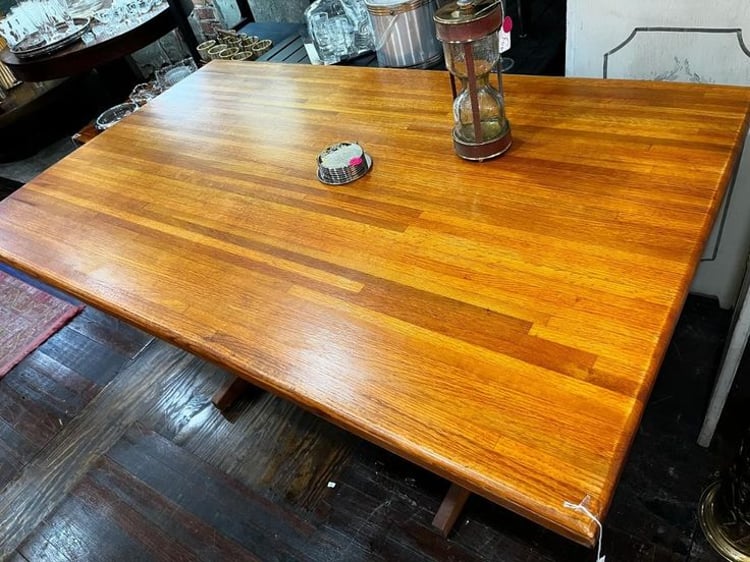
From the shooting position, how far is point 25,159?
3646 mm

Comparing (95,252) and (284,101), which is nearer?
(95,252)

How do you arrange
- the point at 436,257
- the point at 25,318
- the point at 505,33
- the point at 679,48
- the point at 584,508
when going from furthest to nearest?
the point at 25,318 → the point at 679,48 → the point at 505,33 → the point at 436,257 → the point at 584,508

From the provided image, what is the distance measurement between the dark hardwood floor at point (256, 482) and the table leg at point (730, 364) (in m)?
0.09

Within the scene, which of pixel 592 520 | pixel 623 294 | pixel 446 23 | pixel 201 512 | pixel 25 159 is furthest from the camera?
pixel 25 159

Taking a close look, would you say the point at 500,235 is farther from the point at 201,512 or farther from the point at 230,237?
the point at 201,512

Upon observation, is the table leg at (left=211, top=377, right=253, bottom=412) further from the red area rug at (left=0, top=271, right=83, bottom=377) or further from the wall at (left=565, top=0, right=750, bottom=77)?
the wall at (left=565, top=0, right=750, bottom=77)

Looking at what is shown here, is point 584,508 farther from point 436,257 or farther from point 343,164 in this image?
point 343,164

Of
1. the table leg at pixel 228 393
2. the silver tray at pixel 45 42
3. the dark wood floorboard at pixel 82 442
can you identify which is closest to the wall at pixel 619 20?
the table leg at pixel 228 393

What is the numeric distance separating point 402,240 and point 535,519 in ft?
1.78

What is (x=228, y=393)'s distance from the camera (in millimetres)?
1759

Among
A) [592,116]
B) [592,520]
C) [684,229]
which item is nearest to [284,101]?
[592,116]

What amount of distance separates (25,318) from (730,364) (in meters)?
2.61

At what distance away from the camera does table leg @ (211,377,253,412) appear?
5.76 ft

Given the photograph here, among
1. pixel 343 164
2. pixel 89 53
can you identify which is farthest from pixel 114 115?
pixel 343 164
